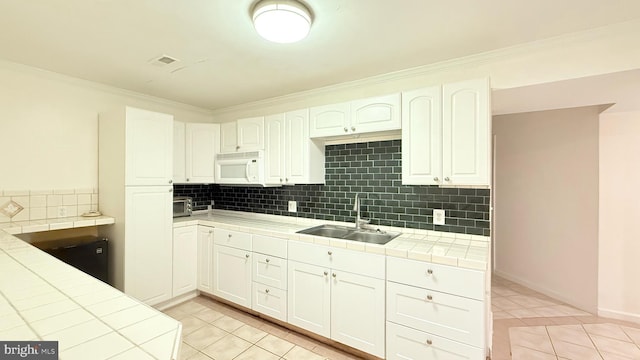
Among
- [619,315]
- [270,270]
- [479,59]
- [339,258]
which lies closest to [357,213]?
[339,258]

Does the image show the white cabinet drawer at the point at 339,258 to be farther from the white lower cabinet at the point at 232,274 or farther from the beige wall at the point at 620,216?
the beige wall at the point at 620,216

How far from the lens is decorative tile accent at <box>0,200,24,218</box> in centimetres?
241

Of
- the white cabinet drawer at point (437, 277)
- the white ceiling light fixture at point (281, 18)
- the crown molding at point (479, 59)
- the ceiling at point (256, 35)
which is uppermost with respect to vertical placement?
the ceiling at point (256, 35)

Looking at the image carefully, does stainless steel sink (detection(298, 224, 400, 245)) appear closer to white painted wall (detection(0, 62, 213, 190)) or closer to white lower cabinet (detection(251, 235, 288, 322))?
white lower cabinet (detection(251, 235, 288, 322))

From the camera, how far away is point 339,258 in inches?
88.4

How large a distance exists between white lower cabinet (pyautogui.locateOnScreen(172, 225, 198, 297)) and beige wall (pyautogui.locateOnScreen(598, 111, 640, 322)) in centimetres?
448

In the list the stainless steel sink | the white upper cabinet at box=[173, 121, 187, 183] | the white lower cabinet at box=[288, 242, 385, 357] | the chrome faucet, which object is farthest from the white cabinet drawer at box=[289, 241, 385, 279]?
the white upper cabinet at box=[173, 121, 187, 183]

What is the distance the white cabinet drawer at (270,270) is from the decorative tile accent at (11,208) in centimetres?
213

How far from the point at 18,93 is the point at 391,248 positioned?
3.49 metres

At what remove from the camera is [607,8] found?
1.61m

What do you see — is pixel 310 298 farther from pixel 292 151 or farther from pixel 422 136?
pixel 422 136

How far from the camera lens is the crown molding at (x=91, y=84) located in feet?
Answer: 8.03

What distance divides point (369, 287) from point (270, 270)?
1015mm

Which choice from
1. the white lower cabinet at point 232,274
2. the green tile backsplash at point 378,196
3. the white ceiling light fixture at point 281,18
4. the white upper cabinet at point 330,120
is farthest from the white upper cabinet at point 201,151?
the white ceiling light fixture at point 281,18
